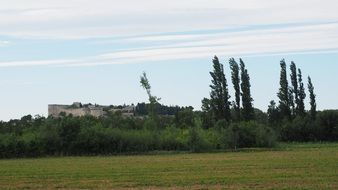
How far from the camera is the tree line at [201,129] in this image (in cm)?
8156

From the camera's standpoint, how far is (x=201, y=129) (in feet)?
295

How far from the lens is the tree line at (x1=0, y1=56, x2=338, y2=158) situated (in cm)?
8156

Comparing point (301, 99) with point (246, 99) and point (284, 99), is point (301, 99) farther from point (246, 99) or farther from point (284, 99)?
point (246, 99)

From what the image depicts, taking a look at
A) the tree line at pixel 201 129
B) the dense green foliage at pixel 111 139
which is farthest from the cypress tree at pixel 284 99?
the dense green foliage at pixel 111 139

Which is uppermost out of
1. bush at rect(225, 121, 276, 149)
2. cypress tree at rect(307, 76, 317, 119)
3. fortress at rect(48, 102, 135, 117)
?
fortress at rect(48, 102, 135, 117)

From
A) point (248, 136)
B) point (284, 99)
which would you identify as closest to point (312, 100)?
point (284, 99)

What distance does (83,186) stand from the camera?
27625 mm

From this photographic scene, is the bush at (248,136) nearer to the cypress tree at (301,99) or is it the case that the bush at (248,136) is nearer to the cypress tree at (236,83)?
the cypress tree at (236,83)

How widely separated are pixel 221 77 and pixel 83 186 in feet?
279

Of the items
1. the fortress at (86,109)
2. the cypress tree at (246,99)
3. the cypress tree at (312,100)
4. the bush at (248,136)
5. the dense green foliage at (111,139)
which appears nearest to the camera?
the dense green foliage at (111,139)

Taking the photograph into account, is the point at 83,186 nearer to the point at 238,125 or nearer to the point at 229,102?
the point at 238,125

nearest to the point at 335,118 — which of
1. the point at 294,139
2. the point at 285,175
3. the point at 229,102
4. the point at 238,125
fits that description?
the point at 294,139

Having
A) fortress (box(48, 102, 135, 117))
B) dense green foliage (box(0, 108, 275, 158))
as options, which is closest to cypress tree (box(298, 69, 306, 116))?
dense green foliage (box(0, 108, 275, 158))

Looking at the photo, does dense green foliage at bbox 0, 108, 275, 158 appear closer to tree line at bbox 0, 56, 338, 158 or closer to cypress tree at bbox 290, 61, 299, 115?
tree line at bbox 0, 56, 338, 158
